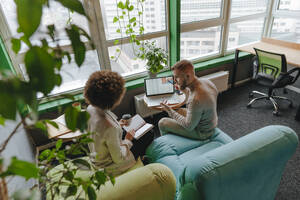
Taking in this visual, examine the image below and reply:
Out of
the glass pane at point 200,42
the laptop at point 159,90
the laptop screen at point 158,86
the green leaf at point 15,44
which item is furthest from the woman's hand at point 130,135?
the glass pane at point 200,42

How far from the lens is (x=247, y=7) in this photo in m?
3.62

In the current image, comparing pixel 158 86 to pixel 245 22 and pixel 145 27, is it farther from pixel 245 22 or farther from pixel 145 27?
pixel 245 22

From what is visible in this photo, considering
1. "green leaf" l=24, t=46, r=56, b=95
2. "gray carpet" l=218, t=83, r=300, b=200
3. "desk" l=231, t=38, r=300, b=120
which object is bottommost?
"gray carpet" l=218, t=83, r=300, b=200

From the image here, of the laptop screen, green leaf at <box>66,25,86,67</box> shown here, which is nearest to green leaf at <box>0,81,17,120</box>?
green leaf at <box>66,25,86,67</box>

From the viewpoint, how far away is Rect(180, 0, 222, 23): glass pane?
3.05 m

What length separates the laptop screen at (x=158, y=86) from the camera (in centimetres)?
245

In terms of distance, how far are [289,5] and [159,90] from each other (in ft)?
10.2

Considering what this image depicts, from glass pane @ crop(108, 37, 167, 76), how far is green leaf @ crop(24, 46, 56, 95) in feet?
8.36

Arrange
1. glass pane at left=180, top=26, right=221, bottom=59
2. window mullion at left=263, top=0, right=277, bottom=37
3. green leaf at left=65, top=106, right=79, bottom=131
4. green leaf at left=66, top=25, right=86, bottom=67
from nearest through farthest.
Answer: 1. green leaf at left=66, top=25, right=86, bottom=67
2. green leaf at left=65, top=106, right=79, bottom=131
3. glass pane at left=180, top=26, right=221, bottom=59
4. window mullion at left=263, top=0, right=277, bottom=37

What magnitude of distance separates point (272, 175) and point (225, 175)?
1.49 ft

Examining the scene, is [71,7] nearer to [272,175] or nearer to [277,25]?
[272,175]

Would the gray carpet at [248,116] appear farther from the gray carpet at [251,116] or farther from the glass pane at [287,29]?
the glass pane at [287,29]

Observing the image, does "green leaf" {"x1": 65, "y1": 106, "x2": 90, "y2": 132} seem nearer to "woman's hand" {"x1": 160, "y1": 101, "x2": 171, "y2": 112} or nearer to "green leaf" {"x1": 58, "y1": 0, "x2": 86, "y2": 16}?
"green leaf" {"x1": 58, "y1": 0, "x2": 86, "y2": 16}

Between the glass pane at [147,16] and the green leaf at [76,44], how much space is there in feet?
7.75
